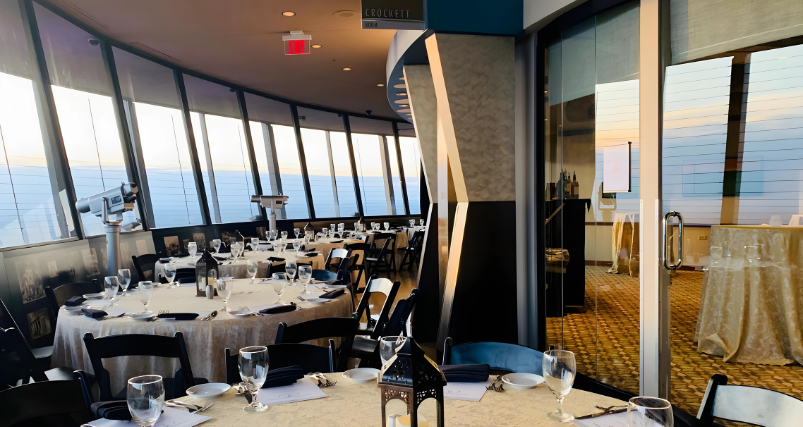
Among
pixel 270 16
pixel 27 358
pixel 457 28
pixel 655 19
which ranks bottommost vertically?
pixel 27 358

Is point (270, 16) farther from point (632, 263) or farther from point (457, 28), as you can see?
point (632, 263)

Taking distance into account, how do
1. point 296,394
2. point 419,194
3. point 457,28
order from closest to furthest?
point 296,394, point 457,28, point 419,194

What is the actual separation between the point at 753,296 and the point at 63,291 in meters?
4.70

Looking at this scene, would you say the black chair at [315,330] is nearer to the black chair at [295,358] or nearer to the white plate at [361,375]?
the black chair at [295,358]

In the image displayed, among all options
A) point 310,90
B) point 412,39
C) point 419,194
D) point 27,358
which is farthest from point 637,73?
point 419,194

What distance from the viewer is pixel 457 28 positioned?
4.48 m

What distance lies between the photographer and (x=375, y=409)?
1.66m

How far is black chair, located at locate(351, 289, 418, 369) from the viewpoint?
3.54m

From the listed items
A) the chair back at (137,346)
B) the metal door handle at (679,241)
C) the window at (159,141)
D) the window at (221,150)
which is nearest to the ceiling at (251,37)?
the window at (159,141)

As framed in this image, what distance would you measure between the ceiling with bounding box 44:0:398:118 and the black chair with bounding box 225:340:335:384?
501cm

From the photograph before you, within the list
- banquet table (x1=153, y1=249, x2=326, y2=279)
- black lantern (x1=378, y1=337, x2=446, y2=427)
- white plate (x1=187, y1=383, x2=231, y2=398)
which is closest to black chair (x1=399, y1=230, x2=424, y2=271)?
banquet table (x1=153, y1=249, x2=326, y2=279)

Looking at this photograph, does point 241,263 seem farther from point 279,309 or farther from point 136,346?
point 136,346

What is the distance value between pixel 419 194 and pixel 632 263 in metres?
11.6

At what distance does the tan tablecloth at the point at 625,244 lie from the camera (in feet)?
11.6
